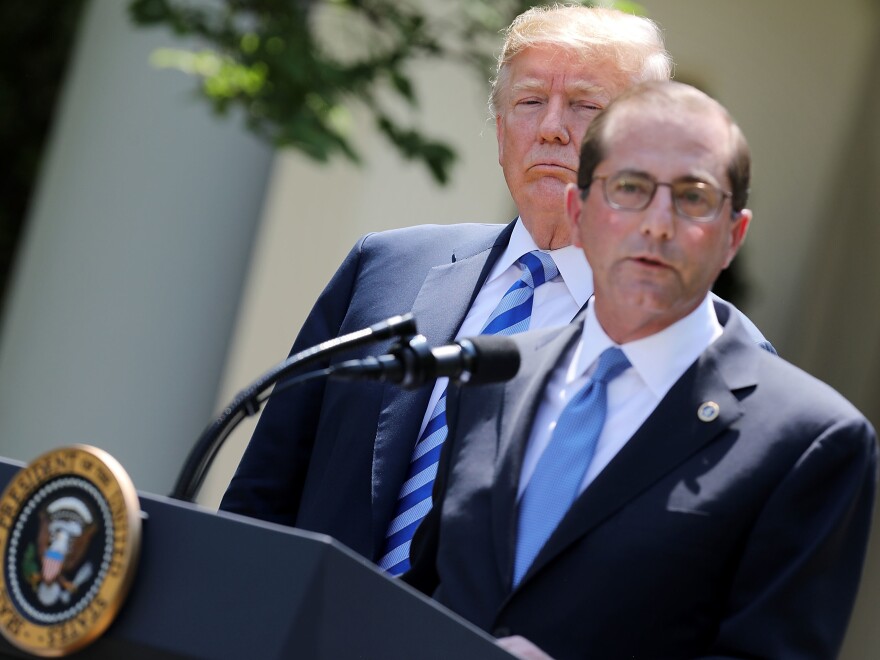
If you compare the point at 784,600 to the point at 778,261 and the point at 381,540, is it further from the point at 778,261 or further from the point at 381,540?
the point at 778,261

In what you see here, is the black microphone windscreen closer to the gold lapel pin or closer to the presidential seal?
the gold lapel pin

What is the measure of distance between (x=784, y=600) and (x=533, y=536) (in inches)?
14.2

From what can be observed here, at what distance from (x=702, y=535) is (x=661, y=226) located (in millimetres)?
408

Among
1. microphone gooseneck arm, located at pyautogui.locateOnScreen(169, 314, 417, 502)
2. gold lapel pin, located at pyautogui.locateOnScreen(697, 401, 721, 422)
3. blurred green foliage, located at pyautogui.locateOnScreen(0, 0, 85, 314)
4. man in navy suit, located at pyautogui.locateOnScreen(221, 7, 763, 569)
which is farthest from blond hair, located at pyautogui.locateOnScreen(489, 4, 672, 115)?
blurred green foliage, located at pyautogui.locateOnScreen(0, 0, 85, 314)

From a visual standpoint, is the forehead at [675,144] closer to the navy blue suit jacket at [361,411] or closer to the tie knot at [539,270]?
the navy blue suit jacket at [361,411]

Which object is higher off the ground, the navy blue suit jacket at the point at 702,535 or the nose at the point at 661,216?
the nose at the point at 661,216

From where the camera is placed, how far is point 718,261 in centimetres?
225

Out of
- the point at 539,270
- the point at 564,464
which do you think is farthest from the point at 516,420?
the point at 539,270

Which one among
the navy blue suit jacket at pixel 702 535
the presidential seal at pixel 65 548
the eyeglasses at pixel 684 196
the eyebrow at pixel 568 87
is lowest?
the presidential seal at pixel 65 548

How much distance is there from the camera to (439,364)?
2.12 meters

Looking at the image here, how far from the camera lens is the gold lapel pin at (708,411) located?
7.41ft

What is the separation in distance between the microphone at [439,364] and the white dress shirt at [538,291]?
681 millimetres

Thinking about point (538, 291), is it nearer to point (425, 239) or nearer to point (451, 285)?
point (451, 285)

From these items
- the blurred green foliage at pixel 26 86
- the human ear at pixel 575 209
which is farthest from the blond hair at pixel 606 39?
the blurred green foliage at pixel 26 86
